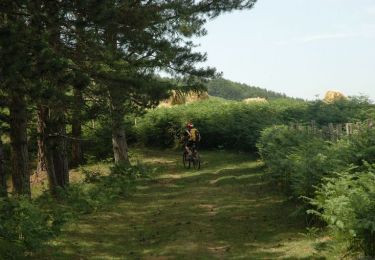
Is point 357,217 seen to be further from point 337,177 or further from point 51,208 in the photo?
point 51,208

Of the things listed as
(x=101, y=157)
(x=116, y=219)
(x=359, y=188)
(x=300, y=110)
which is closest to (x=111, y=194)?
(x=116, y=219)

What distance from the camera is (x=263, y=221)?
1224 centimetres

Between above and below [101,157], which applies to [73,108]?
above

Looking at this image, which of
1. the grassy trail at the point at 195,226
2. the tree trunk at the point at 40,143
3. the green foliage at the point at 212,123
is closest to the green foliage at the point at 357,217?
the grassy trail at the point at 195,226

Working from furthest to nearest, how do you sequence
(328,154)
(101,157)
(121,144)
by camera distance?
(101,157) → (121,144) → (328,154)

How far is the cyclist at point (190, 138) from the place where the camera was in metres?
21.7

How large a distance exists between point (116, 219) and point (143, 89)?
4416 millimetres

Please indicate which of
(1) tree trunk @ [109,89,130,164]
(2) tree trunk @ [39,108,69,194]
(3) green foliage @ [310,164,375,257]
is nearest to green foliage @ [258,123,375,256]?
(3) green foliage @ [310,164,375,257]

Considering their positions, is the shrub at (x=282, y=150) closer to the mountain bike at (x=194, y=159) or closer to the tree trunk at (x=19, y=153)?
the mountain bike at (x=194, y=159)

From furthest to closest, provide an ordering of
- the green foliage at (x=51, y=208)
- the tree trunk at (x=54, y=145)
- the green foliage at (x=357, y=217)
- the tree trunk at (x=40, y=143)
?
the tree trunk at (x=40, y=143) → the tree trunk at (x=54, y=145) → the green foliage at (x=51, y=208) → the green foliage at (x=357, y=217)

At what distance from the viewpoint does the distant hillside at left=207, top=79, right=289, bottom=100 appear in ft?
401

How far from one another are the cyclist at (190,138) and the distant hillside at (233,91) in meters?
98.5

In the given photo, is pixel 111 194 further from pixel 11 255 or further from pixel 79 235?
pixel 11 255

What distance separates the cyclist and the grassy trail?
9.62 feet
